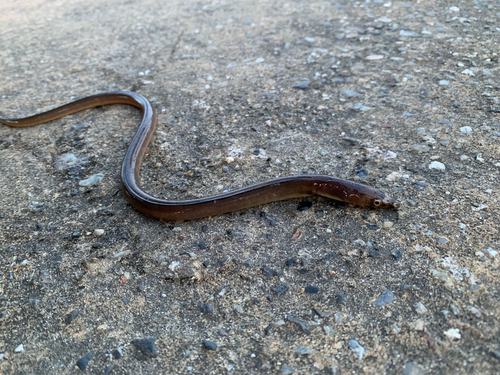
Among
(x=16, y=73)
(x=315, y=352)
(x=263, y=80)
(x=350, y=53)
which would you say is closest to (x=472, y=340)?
(x=315, y=352)

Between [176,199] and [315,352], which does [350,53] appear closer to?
[176,199]

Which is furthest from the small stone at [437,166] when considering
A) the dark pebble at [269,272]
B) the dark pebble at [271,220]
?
the dark pebble at [269,272]

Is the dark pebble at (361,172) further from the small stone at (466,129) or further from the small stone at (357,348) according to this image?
the small stone at (357,348)

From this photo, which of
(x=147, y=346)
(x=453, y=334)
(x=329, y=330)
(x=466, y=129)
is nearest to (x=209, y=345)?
(x=147, y=346)

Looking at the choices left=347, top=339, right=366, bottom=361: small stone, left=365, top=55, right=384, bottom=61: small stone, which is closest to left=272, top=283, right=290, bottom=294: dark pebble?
left=347, top=339, right=366, bottom=361: small stone

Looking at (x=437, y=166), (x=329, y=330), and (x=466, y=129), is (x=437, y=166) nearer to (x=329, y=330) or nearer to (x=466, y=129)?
(x=466, y=129)

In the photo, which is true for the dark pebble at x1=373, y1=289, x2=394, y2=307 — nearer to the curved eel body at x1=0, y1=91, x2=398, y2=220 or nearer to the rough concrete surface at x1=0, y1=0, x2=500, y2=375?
the rough concrete surface at x1=0, y1=0, x2=500, y2=375
